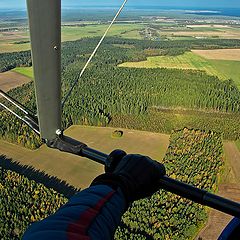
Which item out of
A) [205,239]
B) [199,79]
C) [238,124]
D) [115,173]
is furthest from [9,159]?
[199,79]

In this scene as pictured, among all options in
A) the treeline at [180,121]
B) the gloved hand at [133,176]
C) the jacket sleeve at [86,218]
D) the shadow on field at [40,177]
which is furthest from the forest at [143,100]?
the jacket sleeve at [86,218]

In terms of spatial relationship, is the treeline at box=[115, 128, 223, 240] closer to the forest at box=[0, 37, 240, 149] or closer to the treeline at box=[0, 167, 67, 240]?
the treeline at box=[0, 167, 67, 240]

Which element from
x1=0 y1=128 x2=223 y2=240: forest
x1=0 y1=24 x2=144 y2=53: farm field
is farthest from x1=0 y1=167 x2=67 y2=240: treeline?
x1=0 y1=24 x2=144 y2=53: farm field

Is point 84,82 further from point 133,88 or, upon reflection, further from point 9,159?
point 9,159

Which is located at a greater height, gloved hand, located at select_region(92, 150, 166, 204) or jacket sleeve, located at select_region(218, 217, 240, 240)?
gloved hand, located at select_region(92, 150, 166, 204)

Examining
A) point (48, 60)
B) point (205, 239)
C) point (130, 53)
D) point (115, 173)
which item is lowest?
point (130, 53)

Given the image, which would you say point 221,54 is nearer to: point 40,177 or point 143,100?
point 143,100
